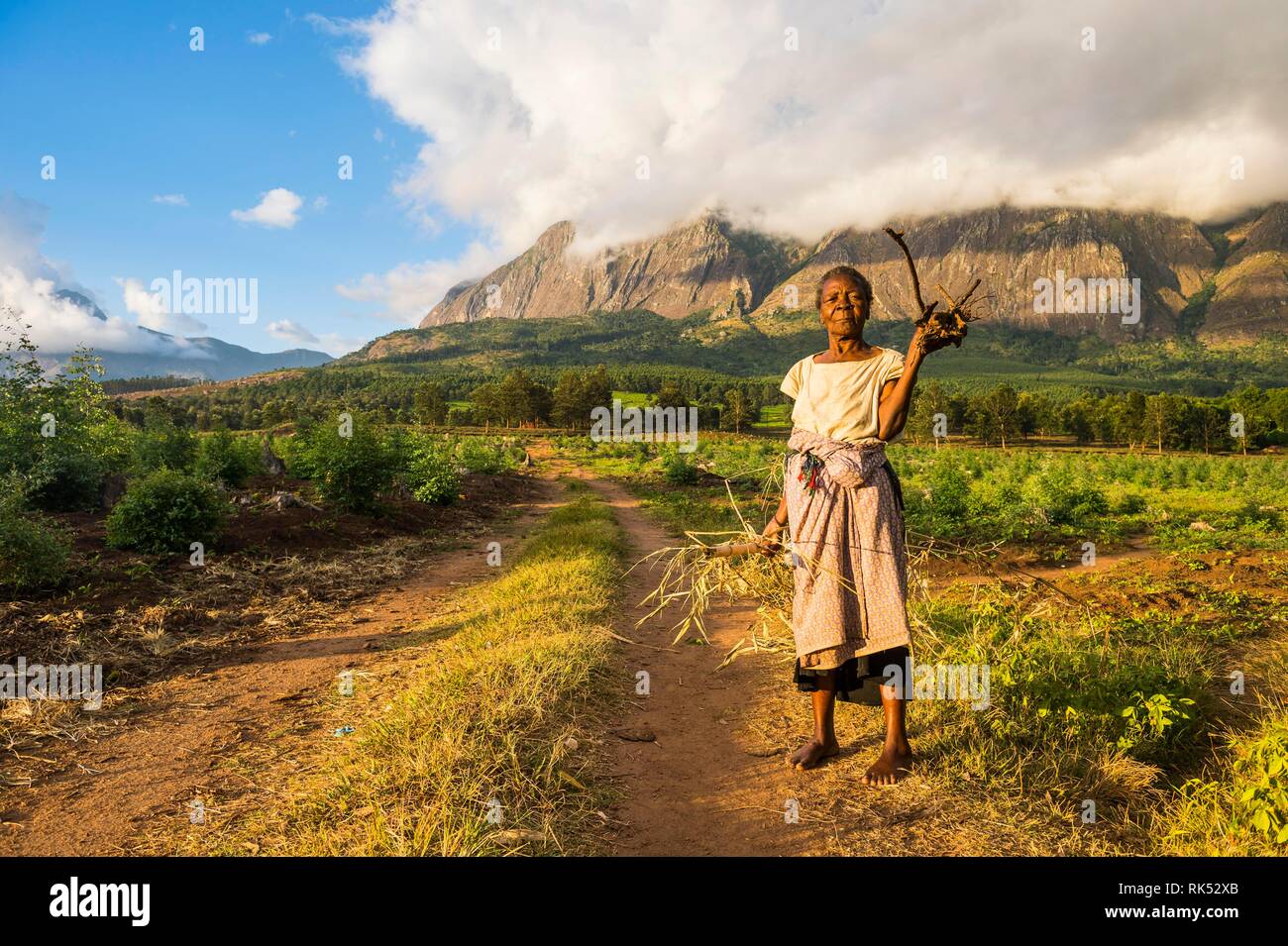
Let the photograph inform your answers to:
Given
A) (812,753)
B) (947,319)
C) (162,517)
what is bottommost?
(812,753)

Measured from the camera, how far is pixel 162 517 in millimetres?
10023

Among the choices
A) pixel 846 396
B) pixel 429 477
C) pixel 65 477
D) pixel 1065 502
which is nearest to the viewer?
pixel 846 396

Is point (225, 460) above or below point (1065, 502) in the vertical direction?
above

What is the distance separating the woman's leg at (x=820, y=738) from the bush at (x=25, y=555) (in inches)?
359

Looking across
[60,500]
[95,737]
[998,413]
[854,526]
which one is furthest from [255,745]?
[998,413]

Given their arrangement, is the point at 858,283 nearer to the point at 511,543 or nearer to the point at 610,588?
the point at 610,588

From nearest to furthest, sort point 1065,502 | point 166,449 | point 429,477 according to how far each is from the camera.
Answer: point 1065,502, point 166,449, point 429,477

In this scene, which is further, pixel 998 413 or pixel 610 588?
pixel 998 413

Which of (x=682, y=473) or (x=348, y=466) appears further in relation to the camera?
(x=682, y=473)

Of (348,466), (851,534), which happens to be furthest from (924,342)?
(348,466)

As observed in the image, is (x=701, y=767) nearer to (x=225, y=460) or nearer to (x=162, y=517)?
(x=162, y=517)

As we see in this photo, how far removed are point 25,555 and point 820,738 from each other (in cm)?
938
